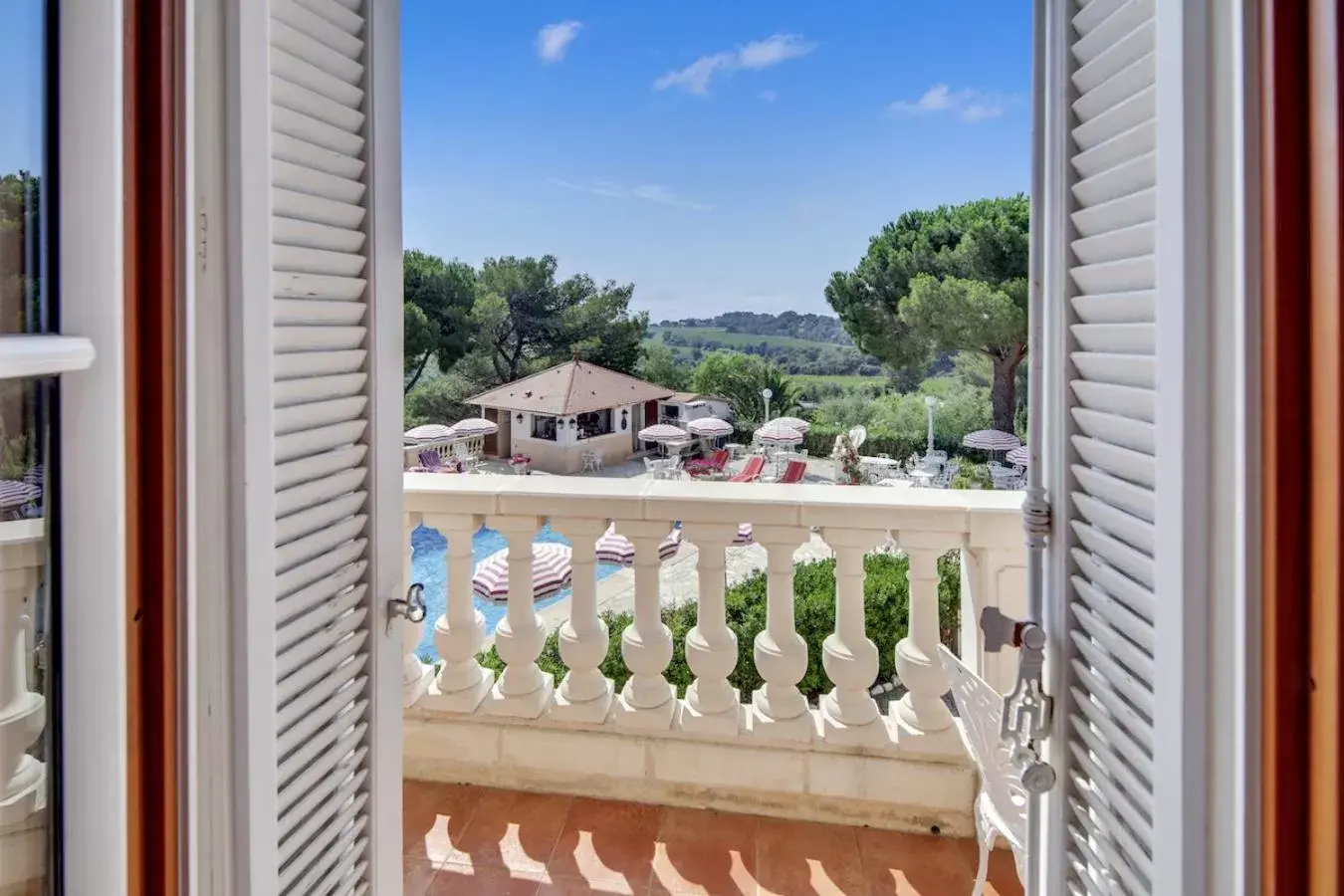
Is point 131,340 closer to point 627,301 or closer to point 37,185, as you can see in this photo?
point 37,185

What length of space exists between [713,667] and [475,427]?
810 cm

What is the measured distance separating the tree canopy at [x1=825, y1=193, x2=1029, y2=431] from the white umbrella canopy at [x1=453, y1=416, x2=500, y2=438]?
6209 mm

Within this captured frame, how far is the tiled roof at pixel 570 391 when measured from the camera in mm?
9344

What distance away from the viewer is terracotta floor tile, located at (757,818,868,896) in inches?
49.9

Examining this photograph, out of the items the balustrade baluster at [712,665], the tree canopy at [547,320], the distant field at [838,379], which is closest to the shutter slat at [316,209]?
the balustrade baluster at [712,665]

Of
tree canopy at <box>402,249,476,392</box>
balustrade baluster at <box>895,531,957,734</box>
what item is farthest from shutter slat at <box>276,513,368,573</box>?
tree canopy at <box>402,249,476,392</box>

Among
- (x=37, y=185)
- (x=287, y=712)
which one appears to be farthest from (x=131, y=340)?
(x=287, y=712)

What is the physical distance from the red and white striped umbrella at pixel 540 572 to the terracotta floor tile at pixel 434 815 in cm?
45

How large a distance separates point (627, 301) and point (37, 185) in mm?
11652

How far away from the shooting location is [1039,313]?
0.77 metres

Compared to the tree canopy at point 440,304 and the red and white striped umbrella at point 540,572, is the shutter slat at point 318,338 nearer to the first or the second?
the red and white striped umbrella at point 540,572

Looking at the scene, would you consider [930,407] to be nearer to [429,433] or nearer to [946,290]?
[946,290]

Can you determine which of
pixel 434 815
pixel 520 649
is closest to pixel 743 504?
pixel 520 649

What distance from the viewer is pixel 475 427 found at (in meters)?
9.05
